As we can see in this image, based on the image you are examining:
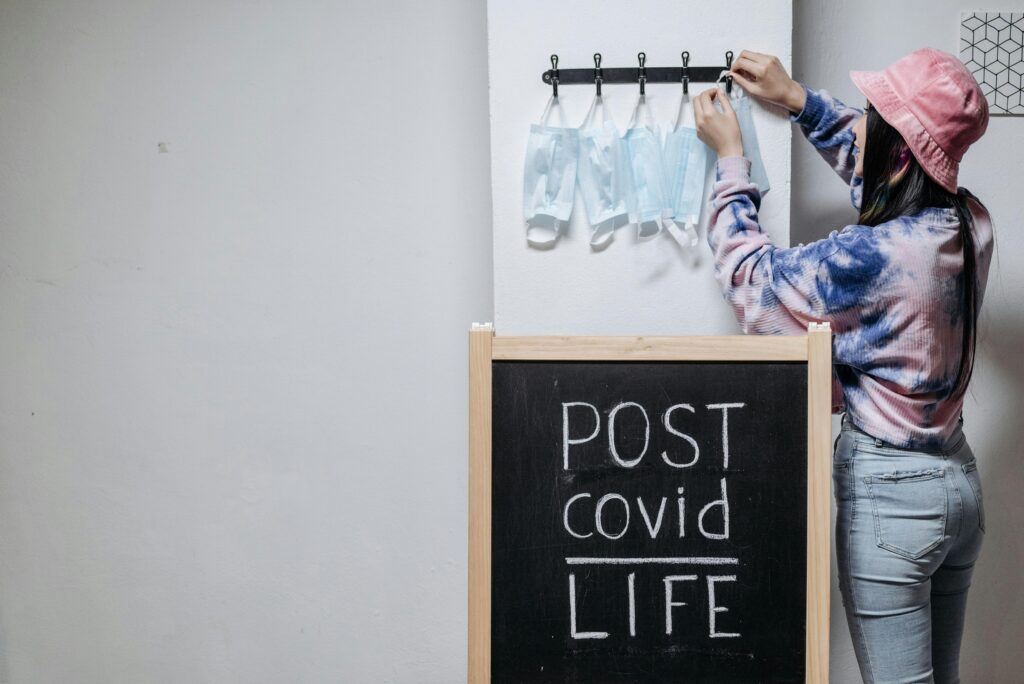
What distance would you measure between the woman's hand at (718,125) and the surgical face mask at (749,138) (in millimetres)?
28

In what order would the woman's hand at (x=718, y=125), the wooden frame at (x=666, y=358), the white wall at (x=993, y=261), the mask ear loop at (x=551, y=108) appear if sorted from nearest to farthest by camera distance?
the wooden frame at (x=666, y=358) < the woman's hand at (x=718, y=125) < the mask ear loop at (x=551, y=108) < the white wall at (x=993, y=261)

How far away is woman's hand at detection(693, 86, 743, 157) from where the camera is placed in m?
1.38

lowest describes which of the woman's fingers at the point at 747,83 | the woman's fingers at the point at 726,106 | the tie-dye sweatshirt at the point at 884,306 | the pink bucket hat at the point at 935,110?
the tie-dye sweatshirt at the point at 884,306

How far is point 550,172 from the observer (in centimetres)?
149

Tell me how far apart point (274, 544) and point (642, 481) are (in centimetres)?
108

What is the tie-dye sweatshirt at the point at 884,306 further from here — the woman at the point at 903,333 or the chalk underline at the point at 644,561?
the chalk underline at the point at 644,561

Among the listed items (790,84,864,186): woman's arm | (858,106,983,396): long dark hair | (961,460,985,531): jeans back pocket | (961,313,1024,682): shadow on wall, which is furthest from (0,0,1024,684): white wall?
(961,460,985,531): jeans back pocket

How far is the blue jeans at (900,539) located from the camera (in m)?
1.15

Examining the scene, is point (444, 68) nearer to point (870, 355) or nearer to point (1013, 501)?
point (870, 355)

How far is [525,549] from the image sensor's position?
45.4 inches

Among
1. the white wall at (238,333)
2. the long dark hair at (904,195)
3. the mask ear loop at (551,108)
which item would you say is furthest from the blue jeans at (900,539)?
the white wall at (238,333)

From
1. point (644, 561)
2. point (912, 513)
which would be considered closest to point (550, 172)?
point (644, 561)

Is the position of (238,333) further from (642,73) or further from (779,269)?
(779,269)

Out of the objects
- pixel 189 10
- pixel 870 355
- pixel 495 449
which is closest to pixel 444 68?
pixel 189 10
